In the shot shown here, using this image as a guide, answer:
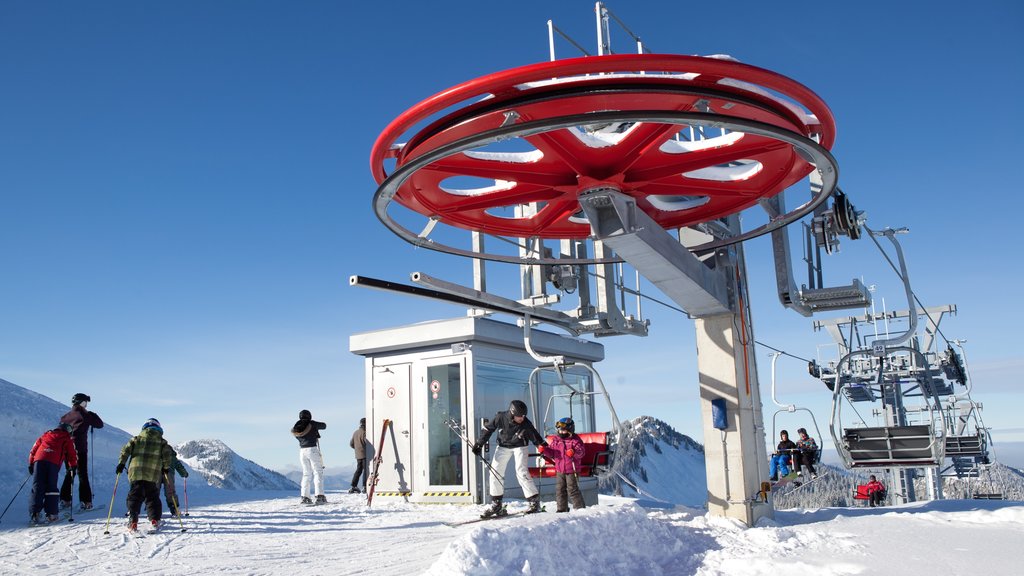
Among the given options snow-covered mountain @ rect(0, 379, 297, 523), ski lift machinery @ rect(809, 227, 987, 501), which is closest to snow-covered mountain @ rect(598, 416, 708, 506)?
ski lift machinery @ rect(809, 227, 987, 501)

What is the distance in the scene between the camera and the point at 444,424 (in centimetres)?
1313

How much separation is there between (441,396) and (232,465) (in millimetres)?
24025

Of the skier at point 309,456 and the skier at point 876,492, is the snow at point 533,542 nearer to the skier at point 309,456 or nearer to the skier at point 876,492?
the skier at point 309,456

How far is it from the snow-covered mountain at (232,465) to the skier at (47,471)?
20.9m

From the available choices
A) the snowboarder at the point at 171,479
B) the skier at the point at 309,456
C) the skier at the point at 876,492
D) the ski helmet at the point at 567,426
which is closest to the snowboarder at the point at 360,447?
the skier at the point at 309,456

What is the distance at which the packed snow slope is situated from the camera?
671 cm

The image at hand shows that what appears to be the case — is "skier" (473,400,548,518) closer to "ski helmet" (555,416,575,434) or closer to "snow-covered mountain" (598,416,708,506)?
"ski helmet" (555,416,575,434)

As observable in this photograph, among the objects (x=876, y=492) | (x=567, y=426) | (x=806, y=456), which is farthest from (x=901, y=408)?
Answer: (x=567, y=426)

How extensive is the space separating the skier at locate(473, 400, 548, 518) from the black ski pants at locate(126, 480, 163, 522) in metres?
3.74

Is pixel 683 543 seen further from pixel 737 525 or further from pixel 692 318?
pixel 692 318

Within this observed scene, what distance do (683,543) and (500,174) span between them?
13.8ft

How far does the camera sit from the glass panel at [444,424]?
12922 mm

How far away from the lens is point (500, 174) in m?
7.14

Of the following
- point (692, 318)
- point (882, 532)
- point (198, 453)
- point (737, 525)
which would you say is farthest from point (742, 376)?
point (198, 453)
